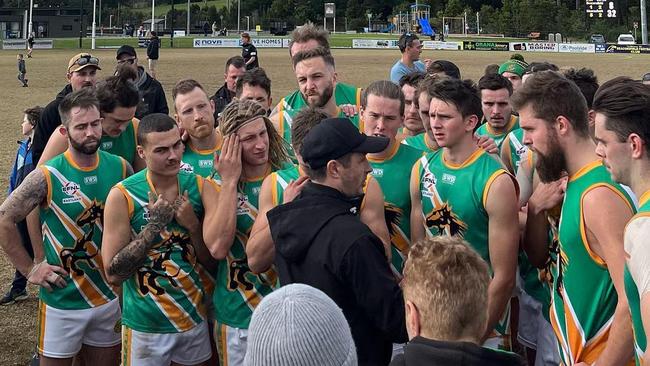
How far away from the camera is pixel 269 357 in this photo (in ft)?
6.59

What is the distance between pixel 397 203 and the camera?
5055mm

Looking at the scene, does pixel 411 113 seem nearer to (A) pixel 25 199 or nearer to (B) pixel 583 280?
(B) pixel 583 280

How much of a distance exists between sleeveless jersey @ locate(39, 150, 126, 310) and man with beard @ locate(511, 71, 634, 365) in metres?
3.02

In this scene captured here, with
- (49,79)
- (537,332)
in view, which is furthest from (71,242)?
(49,79)

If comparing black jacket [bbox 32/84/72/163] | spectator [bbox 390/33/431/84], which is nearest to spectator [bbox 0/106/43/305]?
black jacket [bbox 32/84/72/163]

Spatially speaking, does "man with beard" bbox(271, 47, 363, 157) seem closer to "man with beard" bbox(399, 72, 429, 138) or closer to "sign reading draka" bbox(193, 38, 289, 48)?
"man with beard" bbox(399, 72, 429, 138)

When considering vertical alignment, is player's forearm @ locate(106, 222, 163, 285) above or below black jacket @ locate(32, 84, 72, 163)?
below

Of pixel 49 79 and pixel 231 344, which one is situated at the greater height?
pixel 49 79

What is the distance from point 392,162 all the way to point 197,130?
5.00 ft

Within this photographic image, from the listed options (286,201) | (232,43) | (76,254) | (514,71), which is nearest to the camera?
(286,201)

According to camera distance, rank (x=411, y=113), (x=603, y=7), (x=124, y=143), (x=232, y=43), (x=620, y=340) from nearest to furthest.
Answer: (x=620, y=340), (x=124, y=143), (x=411, y=113), (x=603, y=7), (x=232, y=43)

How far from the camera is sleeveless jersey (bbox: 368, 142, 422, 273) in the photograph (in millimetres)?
5059

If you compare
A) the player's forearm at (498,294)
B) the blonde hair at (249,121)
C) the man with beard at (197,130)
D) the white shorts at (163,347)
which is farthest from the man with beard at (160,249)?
the player's forearm at (498,294)

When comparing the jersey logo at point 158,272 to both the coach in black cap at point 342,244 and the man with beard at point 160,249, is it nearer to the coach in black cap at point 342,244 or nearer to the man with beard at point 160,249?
the man with beard at point 160,249
